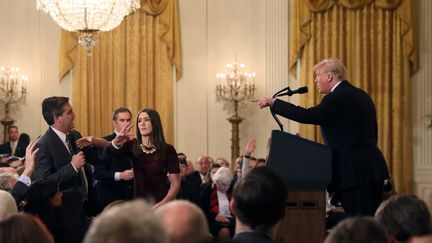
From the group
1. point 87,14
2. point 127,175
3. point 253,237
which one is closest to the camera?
point 253,237

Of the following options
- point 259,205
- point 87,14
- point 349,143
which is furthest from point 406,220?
point 87,14

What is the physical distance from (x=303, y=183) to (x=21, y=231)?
10.6ft

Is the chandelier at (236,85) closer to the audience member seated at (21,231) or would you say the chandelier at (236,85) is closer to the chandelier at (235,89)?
the chandelier at (235,89)

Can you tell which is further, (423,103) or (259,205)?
(423,103)

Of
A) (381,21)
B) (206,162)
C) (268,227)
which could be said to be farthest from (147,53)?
(268,227)

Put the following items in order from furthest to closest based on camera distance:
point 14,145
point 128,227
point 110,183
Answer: point 14,145
point 110,183
point 128,227

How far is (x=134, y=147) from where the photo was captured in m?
6.44

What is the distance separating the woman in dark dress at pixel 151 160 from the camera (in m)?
6.41

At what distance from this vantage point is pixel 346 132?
19.1ft

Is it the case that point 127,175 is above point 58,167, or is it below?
below

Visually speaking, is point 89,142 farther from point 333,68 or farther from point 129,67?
point 129,67

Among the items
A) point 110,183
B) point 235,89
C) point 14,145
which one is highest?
point 235,89

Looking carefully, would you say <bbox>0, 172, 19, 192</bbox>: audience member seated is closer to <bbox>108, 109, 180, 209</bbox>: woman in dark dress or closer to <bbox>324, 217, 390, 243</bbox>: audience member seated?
<bbox>108, 109, 180, 209</bbox>: woman in dark dress

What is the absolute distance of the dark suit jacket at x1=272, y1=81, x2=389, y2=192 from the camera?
5.78m
